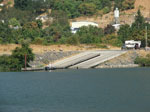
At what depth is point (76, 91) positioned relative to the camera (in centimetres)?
4781

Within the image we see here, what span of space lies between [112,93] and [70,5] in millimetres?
102379

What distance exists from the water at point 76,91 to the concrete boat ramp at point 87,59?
8148 mm

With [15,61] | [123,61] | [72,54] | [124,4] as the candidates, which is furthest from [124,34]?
[124,4]

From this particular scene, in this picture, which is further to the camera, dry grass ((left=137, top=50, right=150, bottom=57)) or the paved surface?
dry grass ((left=137, top=50, right=150, bottom=57))

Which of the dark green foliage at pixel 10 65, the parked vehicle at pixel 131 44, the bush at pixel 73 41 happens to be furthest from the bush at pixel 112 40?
the dark green foliage at pixel 10 65

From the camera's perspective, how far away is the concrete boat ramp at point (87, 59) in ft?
246

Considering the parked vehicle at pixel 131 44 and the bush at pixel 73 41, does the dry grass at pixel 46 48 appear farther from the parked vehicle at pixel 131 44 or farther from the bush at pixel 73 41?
the parked vehicle at pixel 131 44

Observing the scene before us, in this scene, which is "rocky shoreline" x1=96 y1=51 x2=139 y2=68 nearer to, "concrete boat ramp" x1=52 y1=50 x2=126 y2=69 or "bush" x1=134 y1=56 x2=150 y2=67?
"concrete boat ramp" x1=52 y1=50 x2=126 y2=69

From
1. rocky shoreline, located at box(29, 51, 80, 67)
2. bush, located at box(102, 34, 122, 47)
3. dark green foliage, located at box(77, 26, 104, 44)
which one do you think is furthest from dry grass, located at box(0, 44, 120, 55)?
bush, located at box(102, 34, 122, 47)

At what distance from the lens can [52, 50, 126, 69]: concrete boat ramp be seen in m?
75.0

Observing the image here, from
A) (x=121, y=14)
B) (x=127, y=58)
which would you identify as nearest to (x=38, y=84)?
(x=127, y=58)

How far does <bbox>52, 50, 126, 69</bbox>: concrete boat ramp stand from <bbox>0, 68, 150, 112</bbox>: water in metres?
8.15

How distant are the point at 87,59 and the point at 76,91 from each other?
30.1 metres

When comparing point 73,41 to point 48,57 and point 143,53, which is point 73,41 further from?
point 143,53
